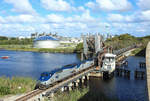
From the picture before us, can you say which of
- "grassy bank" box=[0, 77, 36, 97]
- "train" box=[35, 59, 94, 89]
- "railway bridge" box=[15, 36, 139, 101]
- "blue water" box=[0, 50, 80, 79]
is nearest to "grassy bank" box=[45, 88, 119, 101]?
"railway bridge" box=[15, 36, 139, 101]

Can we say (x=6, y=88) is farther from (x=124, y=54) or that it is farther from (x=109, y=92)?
(x=124, y=54)

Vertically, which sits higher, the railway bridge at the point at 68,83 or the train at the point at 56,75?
the train at the point at 56,75

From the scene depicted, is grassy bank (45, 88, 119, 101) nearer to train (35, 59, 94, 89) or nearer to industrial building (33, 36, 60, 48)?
train (35, 59, 94, 89)

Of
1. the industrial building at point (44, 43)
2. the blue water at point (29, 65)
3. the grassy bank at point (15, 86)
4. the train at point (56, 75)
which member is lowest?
the blue water at point (29, 65)

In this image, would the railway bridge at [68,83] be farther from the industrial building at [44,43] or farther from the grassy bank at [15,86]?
the industrial building at [44,43]

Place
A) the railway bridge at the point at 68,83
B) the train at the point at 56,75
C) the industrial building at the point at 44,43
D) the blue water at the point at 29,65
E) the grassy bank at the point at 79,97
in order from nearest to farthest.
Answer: the grassy bank at the point at 79,97, the railway bridge at the point at 68,83, the train at the point at 56,75, the blue water at the point at 29,65, the industrial building at the point at 44,43

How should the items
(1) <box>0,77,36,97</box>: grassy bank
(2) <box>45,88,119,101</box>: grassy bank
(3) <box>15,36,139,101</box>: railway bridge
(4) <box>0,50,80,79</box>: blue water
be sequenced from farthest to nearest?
1. (4) <box>0,50,80,79</box>: blue water
2. (1) <box>0,77,36,97</box>: grassy bank
3. (3) <box>15,36,139,101</box>: railway bridge
4. (2) <box>45,88,119,101</box>: grassy bank

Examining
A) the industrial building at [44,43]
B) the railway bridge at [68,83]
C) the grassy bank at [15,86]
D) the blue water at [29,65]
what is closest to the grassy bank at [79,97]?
the railway bridge at [68,83]

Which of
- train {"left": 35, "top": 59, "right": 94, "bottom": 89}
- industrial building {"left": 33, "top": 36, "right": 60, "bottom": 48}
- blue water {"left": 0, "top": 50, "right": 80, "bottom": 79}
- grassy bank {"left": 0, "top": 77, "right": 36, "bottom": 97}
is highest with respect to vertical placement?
industrial building {"left": 33, "top": 36, "right": 60, "bottom": 48}

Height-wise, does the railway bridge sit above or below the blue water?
above

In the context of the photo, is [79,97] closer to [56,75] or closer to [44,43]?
[56,75]

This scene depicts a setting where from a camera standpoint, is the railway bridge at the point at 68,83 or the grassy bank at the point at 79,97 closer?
the grassy bank at the point at 79,97

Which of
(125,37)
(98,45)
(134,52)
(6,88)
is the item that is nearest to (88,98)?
(6,88)

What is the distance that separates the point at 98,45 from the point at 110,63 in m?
8.26
